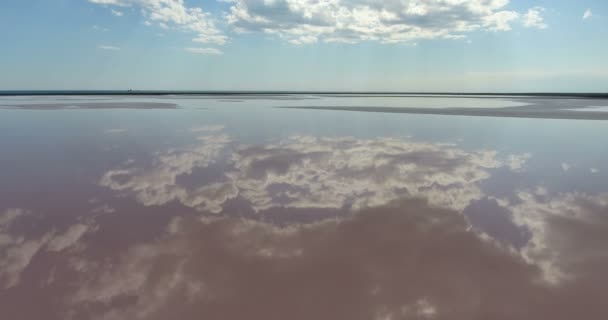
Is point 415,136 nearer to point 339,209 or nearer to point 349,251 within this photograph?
point 339,209

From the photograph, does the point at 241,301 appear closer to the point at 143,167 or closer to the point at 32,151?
the point at 143,167

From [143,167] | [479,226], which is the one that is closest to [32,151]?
[143,167]

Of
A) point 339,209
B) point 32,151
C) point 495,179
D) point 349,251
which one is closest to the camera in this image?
point 349,251

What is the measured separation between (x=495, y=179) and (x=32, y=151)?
1532 cm

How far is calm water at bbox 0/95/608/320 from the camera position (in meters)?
3.86

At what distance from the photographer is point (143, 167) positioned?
33.0ft

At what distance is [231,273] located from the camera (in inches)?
176

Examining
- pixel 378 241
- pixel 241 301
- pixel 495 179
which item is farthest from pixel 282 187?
pixel 495 179

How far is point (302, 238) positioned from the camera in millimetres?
5484

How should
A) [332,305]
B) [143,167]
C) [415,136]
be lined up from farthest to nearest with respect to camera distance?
[415,136], [143,167], [332,305]

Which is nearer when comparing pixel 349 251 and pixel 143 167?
pixel 349 251

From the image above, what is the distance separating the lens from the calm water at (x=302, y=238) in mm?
3855

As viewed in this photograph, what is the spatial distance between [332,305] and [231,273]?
1.42 m

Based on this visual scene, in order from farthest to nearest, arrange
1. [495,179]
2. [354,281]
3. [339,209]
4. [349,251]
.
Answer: [495,179], [339,209], [349,251], [354,281]
